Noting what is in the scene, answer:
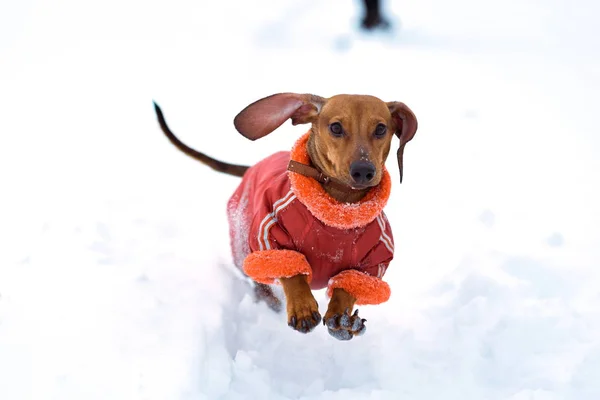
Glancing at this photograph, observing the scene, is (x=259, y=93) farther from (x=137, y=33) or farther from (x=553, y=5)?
(x=553, y=5)

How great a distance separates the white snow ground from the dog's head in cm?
74

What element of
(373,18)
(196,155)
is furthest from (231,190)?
(373,18)

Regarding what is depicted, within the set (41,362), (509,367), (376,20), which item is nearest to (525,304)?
(509,367)

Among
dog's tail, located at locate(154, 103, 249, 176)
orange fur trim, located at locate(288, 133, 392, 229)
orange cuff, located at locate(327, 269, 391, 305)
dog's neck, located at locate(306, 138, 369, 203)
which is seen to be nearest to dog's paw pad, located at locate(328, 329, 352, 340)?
orange cuff, located at locate(327, 269, 391, 305)

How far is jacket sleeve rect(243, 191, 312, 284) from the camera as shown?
8.10 feet

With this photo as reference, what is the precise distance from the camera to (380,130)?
2518mm

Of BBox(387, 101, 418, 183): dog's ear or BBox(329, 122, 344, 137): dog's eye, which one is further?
BBox(387, 101, 418, 183): dog's ear

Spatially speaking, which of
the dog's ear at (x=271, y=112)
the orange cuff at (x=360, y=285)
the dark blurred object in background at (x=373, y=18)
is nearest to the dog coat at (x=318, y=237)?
the orange cuff at (x=360, y=285)

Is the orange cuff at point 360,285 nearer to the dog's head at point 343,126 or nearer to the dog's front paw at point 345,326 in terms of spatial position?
the dog's front paw at point 345,326

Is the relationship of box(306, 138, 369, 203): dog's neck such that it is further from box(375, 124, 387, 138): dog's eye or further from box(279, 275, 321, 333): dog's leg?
box(279, 275, 321, 333): dog's leg

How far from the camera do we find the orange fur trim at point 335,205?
8.00 feet

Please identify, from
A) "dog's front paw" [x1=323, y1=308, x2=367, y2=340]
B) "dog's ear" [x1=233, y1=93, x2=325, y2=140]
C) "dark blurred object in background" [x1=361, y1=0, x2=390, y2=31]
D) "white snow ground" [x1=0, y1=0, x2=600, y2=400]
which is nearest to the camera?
"dog's front paw" [x1=323, y1=308, x2=367, y2=340]

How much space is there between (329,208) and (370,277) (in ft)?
1.07

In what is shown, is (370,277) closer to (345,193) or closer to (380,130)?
(345,193)
